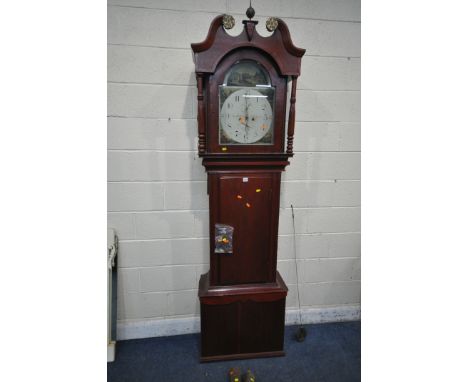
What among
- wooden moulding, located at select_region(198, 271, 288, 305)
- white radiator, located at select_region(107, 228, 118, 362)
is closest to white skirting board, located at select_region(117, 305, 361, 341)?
white radiator, located at select_region(107, 228, 118, 362)

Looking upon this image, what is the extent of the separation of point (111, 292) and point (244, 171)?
1205 mm

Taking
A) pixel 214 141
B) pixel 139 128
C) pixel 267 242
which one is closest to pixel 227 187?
pixel 214 141

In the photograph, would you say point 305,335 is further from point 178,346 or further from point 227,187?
point 227,187

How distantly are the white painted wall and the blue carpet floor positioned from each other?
122 millimetres

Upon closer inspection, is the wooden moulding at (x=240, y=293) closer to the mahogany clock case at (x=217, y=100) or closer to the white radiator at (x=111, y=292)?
the white radiator at (x=111, y=292)

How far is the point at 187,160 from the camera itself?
175 centimetres

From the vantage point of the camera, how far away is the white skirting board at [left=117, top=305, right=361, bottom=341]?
1.88 m

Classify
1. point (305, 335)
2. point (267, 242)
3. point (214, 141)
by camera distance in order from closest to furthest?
point (214, 141) → point (267, 242) → point (305, 335)

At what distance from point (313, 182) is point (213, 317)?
3.68 feet

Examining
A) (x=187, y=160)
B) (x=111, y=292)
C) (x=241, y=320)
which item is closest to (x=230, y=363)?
(x=241, y=320)

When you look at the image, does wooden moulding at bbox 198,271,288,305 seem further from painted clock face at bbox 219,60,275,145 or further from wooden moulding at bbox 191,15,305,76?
Answer: wooden moulding at bbox 191,15,305,76

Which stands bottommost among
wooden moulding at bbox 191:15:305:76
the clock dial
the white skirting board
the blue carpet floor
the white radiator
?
the blue carpet floor

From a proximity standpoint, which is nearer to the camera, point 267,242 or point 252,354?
point 267,242

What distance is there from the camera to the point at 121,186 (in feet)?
5.70
